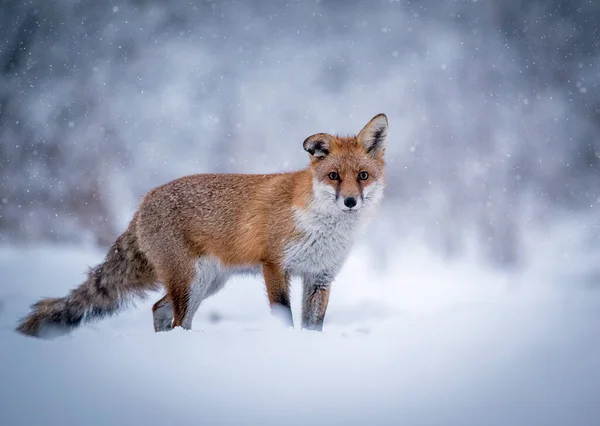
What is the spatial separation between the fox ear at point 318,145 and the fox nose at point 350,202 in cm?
54

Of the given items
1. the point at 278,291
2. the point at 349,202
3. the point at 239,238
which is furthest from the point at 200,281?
the point at 349,202

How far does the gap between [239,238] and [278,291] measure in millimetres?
615

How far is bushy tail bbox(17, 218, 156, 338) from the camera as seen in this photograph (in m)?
4.79

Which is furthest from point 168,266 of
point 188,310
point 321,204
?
point 321,204

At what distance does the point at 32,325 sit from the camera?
15.4 feet

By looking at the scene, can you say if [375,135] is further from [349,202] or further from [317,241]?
[317,241]

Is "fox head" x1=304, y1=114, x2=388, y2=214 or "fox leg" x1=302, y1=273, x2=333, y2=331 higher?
"fox head" x1=304, y1=114, x2=388, y2=214

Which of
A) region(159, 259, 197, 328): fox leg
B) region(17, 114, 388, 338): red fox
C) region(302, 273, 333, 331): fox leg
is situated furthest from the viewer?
region(159, 259, 197, 328): fox leg

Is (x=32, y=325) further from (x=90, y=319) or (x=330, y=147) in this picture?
(x=330, y=147)

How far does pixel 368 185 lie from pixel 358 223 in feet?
1.11

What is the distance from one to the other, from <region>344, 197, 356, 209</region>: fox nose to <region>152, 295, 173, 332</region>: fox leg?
5.86 feet

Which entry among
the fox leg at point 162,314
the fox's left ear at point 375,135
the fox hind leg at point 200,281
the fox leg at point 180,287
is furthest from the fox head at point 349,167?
the fox leg at point 162,314

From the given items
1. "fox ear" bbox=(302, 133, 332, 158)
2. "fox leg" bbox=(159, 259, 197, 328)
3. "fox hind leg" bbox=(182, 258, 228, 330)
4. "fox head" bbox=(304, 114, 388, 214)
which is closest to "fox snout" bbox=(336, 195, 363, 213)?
"fox head" bbox=(304, 114, 388, 214)

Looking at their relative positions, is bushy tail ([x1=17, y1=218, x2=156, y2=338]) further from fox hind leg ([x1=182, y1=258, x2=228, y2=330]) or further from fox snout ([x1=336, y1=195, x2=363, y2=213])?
fox snout ([x1=336, y1=195, x2=363, y2=213])
